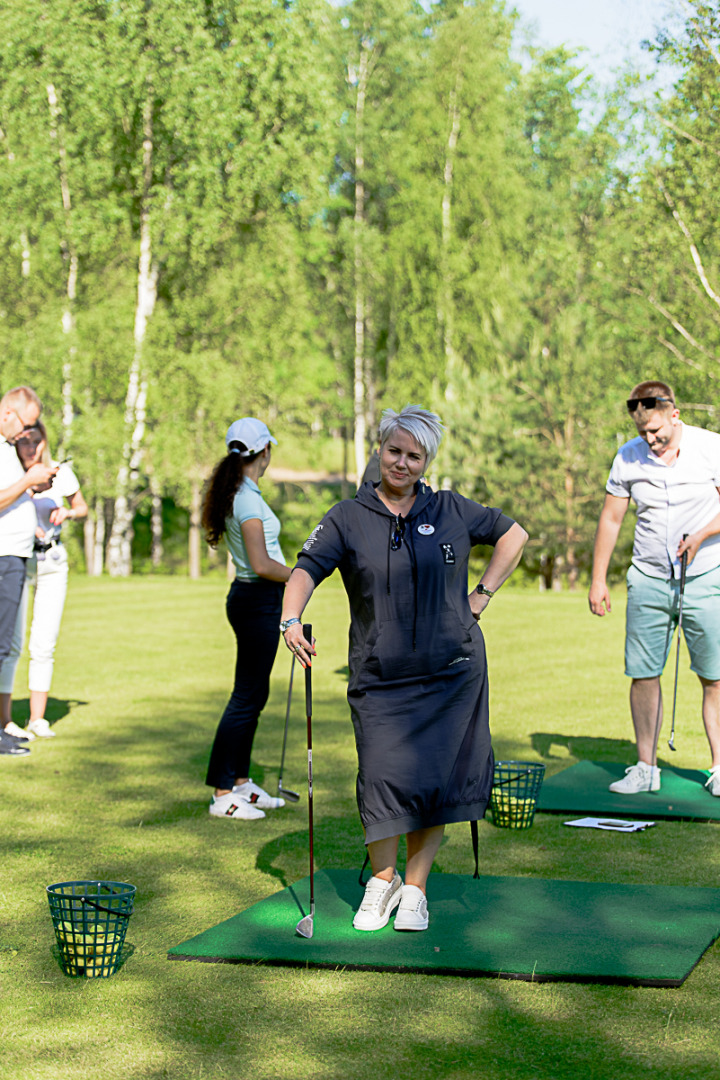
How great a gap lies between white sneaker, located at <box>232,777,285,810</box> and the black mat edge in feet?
7.68

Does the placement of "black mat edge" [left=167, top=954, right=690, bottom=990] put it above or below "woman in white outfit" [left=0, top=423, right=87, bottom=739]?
below

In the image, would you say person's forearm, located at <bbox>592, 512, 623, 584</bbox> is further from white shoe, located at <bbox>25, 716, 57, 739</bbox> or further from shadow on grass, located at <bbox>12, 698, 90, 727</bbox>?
shadow on grass, located at <bbox>12, 698, 90, 727</bbox>

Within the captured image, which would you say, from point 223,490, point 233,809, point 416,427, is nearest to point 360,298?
point 223,490

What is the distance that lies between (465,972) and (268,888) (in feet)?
4.48

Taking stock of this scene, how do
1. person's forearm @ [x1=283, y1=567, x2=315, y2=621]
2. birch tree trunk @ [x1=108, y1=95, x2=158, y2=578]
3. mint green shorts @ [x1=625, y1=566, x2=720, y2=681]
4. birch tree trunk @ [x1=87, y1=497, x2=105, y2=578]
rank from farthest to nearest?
birch tree trunk @ [x1=87, y1=497, x2=105, y2=578]
birch tree trunk @ [x1=108, y1=95, x2=158, y2=578]
mint green shorts @ [x1=625, y1=566, x2=720, y2=681]
person's forearm @ [x1=283, y1=567, x2=315, y2=621]

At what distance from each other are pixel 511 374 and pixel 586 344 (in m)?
1.98

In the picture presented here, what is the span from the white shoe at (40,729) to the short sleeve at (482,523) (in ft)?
16.1

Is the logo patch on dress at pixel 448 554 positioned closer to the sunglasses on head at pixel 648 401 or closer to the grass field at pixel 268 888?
the grass field at pixel 268 888

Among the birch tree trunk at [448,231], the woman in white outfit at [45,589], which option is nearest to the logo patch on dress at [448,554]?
the woman in white outfit at [45,589]

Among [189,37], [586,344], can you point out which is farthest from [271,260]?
[586,344]

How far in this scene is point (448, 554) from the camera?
4598mm

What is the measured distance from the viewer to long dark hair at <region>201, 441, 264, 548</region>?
6.43m

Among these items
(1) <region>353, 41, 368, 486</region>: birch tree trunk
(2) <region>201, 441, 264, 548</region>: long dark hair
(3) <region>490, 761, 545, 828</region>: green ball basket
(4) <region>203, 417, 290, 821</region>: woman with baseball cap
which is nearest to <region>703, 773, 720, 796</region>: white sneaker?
(3) <region>490, 761, 545, 828</region>: green ball basket

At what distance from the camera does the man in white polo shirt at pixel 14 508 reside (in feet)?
24.8
